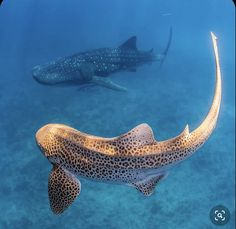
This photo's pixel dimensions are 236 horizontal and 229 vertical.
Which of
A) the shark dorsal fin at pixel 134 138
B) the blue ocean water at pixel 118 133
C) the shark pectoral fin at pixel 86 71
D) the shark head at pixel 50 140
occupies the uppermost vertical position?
the shark dorsal fin at pixel 134 138

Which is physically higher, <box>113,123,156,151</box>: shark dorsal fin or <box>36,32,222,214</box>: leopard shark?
<box>113,123,156,151</box>: shark dorsal fin

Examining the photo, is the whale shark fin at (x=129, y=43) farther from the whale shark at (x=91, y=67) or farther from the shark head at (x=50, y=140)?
the shark head at (x=50, y=140)

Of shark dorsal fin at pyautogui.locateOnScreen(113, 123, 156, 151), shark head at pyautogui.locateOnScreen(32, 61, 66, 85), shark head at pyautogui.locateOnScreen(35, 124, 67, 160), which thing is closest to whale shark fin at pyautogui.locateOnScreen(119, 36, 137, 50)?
shark head at pyautogui.locateOnScreen(32, 61, 66, 85)

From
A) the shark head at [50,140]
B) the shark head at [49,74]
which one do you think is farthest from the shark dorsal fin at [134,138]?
the shark head at [49,74]

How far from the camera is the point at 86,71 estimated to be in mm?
13320

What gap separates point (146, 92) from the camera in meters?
18.3

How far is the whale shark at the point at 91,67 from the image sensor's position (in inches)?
498

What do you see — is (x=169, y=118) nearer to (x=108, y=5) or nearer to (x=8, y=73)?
(x=8, y=73)

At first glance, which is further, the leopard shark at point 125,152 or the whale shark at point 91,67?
the whale shark at point 91,67

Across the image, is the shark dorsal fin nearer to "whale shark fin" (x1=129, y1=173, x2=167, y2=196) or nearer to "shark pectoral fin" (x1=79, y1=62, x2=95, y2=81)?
"whale shark fin" (x1=129, y1=173, x2=167, y2=196)

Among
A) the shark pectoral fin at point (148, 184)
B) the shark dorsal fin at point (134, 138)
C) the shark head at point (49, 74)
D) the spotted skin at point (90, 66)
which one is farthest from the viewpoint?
the spotted skin at point (90, 66)

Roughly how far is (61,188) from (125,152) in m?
1.00

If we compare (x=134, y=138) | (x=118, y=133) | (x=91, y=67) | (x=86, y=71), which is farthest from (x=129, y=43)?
(x=134, y=138)

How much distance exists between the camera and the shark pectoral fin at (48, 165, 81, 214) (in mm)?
4797
